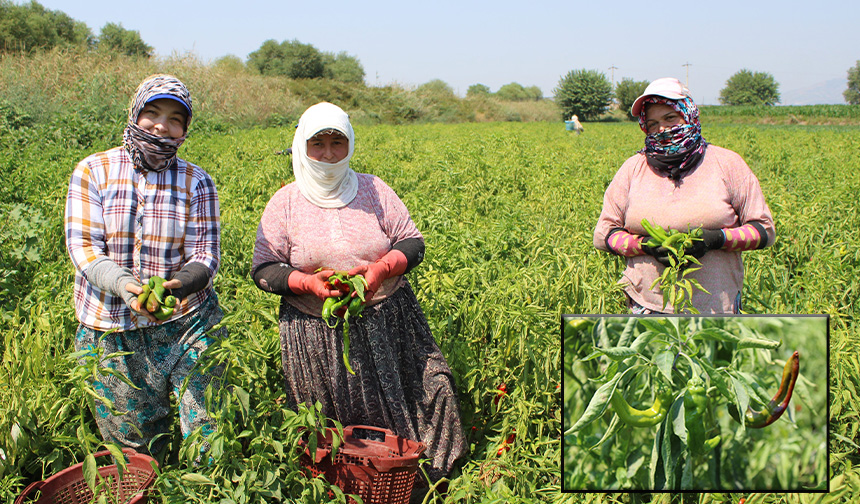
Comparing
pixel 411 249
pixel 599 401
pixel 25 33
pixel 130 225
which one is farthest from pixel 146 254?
pixel 25 33

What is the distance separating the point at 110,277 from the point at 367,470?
40.4 inches

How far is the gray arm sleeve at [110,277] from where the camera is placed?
6.18ft

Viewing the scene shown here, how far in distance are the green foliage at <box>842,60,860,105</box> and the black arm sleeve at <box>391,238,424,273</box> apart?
106132 millimetres

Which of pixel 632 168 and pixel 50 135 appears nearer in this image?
pixel 632 168

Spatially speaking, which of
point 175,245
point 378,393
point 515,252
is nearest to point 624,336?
point 378,393

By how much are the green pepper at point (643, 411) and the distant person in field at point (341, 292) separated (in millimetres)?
1100

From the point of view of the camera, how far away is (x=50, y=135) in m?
11.2

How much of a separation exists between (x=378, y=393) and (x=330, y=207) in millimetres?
730

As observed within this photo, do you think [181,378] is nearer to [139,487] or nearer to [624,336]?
[139,487]

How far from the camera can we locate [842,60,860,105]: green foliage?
86.9m

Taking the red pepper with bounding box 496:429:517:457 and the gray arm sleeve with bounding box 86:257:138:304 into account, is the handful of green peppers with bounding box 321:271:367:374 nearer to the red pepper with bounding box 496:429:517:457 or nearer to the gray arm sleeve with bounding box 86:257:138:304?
the gray arm sleeve with bounding box 86:257:138:304

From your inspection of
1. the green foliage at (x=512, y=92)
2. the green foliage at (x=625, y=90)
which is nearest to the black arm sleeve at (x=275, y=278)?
the green foliage at (x=625, y=90)

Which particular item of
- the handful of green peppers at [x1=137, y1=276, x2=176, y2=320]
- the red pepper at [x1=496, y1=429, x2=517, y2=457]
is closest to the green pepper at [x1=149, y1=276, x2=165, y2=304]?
the handful of green peppers at [x1=137, y1=276, x2=176, y2=320]

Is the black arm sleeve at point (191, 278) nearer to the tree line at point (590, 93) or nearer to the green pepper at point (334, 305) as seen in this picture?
the green pepper at point (334, 305)
